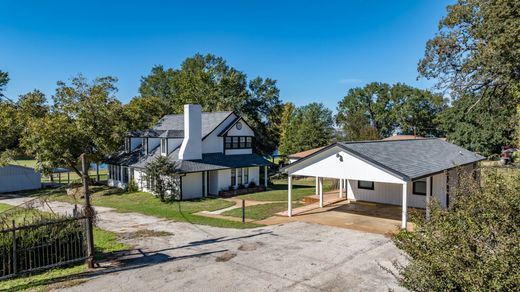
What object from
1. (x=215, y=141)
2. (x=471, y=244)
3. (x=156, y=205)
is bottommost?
(x=156, y=205)

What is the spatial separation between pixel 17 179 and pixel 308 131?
102ft

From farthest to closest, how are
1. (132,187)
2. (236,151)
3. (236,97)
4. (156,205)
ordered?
(236,97)
(236,151)
(132,187)
(156,205)

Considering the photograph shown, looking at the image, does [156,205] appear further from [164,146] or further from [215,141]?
[215,141]

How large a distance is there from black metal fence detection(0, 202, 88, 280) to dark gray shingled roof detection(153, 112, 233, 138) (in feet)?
57.2

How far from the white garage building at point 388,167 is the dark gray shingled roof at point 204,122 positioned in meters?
12.5

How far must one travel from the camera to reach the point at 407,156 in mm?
17531

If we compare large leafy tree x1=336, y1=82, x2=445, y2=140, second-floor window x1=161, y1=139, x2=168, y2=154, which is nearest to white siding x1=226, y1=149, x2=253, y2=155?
second-floor window x1=161, y1=139, x2=168, y2=154

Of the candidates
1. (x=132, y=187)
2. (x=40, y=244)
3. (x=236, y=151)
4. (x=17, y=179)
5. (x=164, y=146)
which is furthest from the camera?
(x=17, y=179)

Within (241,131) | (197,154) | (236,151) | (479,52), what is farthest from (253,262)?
(241,131)

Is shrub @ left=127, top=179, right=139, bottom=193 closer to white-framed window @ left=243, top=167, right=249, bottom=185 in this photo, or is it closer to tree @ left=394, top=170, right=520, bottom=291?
white-framed window @ left=243, top=167, right=249, bottom=185

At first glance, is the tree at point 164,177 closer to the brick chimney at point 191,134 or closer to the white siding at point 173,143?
the brick chimney at point 191,134

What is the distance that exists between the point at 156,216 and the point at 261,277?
1085 cm

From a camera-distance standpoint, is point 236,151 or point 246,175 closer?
point 246,175

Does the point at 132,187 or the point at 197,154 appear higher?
the point at 197,154
